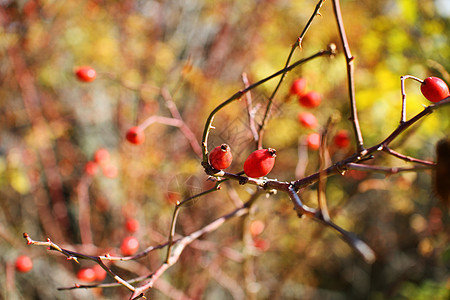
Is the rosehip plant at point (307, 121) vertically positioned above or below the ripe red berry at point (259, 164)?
below

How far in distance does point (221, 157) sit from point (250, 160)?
8 cm

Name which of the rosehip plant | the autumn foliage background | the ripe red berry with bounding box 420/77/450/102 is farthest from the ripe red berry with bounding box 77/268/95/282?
the ripe red berry with bounding box 420/77/450/102

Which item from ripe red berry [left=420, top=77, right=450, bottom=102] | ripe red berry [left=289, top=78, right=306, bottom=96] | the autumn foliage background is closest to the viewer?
ripe red berry [left=420, top=77, right=450, bottom=102]

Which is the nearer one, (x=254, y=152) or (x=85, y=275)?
(x=254, y=152)

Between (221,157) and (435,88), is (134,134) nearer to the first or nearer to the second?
(221,157)

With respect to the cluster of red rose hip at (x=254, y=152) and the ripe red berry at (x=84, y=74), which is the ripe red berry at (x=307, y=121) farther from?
the ripe red berry at (x=84, y=74)

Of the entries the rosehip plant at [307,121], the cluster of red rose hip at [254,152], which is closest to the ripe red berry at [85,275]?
the cluster of red rose hip at [254,152]

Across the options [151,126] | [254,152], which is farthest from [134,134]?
[151,126]

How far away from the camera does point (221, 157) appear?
2.65 ft

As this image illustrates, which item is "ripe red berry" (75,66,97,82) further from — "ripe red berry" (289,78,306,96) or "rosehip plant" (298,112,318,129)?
"rosehip plant" (298,112,318,129)

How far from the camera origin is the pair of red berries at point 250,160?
81cm

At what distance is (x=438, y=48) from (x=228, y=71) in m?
2.93

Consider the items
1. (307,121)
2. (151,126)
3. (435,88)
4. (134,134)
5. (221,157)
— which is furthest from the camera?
(151,126)

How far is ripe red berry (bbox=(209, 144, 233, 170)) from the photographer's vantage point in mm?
807
